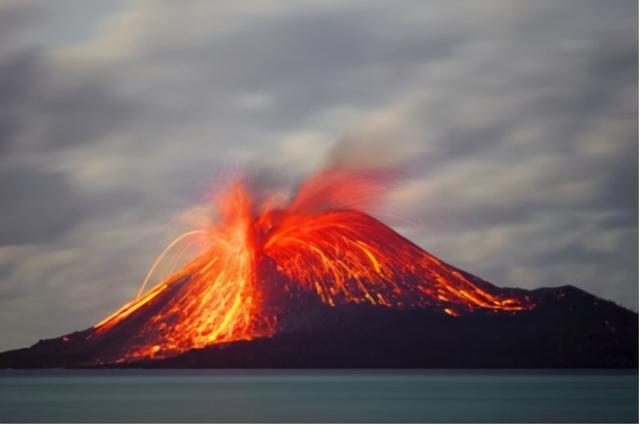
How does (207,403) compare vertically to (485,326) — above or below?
below

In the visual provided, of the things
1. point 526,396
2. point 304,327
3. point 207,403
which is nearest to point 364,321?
point 304,327

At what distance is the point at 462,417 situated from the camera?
6688 cm

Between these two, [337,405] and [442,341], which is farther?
[442,341]

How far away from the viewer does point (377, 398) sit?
89.1 meters

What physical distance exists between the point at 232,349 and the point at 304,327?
27.2m

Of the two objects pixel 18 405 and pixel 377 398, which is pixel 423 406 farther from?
pixel 18 405

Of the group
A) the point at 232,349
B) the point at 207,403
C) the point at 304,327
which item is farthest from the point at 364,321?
the point at 207,403

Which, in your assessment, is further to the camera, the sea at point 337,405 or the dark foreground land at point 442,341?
the dark foreground land at point 442,341

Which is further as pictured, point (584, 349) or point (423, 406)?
point (584, 349)

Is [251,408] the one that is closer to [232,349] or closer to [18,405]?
[18,405]

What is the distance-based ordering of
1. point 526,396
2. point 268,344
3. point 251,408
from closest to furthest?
point 251,408
point 526,396
point 268,344

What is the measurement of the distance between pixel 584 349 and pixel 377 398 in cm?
10513

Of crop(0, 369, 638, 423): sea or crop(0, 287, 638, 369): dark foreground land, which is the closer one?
crop(0, 369, 638, 423): sea

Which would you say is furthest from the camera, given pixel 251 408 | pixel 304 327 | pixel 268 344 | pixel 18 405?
pixel 268 344
